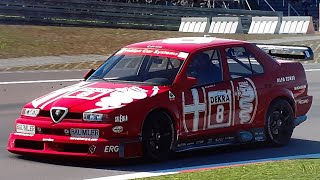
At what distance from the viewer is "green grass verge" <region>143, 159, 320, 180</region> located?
331 inches

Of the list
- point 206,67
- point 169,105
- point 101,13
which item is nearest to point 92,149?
point 169,105

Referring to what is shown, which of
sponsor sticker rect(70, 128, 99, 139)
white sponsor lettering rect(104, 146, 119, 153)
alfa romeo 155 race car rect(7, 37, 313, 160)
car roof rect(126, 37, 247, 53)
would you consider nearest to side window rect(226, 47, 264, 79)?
alfa romeo 155 race car rect(7, 37, 313, 160)

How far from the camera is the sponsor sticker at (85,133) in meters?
9.39

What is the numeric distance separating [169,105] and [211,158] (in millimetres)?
1073

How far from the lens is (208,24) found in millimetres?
43219

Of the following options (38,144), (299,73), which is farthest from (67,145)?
(299,73)

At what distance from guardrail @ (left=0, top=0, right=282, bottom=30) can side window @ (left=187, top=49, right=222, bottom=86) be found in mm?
27291

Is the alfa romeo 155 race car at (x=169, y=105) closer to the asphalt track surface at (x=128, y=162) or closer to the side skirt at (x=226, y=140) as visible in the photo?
the side skirt at (x=226, y=140)

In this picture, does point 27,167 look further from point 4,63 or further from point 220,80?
point 4,63

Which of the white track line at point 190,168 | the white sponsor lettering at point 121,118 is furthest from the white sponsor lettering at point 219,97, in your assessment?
the white sponsor lettering at point 121,118

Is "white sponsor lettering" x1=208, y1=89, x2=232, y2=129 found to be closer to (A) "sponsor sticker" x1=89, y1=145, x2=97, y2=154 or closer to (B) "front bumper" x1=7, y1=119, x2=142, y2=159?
(B) "front bumper" x1=7, y1=119, x2=142, y2=159

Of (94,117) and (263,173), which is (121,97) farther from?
(263,173)

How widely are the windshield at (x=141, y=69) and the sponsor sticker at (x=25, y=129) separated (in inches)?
50.3

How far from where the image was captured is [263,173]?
873cm
